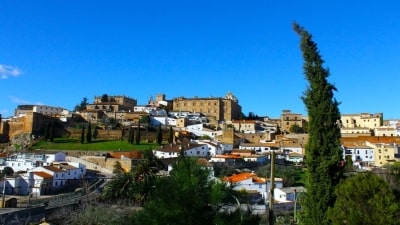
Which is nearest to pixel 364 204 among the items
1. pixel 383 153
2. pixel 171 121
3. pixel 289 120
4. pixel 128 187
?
pixel 128 187

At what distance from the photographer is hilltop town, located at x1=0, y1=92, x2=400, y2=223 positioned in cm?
3841

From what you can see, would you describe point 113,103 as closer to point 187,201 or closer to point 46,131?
point 46,131

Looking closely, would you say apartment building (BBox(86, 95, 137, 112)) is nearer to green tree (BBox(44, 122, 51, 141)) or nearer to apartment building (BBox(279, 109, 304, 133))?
green tree (BBox(44, 122, 51, 141))

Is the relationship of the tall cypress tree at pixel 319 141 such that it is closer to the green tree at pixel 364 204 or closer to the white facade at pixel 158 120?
the green tree at pixel 364 204

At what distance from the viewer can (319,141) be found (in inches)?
377

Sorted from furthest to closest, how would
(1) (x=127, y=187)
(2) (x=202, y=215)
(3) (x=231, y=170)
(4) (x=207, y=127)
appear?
(4) (x=207, y=127)
(3) (x=231, y=170)
(1) (x=127, y=187)
(2) (x=202, y=215)

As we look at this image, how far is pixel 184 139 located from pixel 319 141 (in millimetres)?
56028

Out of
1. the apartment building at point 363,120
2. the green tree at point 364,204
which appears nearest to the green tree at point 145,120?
the apartment building at point 363,120

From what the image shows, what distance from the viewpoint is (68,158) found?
52.0m

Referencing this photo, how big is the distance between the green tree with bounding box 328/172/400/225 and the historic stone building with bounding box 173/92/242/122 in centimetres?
7689

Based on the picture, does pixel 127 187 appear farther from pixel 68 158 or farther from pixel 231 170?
pixel 68 158

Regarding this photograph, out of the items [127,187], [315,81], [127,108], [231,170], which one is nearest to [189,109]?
[127,108]

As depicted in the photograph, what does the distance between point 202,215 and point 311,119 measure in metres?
3.78

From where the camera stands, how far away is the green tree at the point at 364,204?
9180mm
